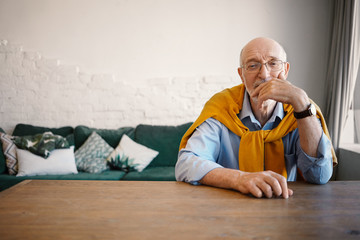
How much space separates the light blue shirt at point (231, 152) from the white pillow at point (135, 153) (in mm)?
1665

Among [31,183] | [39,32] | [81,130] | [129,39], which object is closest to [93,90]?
[81,130]

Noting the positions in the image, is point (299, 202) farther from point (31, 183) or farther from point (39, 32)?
point (39, 32)

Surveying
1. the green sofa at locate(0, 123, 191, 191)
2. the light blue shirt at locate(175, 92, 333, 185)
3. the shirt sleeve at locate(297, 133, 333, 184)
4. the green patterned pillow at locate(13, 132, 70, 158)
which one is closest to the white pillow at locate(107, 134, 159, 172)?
the green sofa at locate(0, 123, 191, 191)

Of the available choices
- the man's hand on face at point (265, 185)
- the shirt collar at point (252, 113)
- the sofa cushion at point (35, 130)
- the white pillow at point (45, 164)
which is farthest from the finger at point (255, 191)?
the sofa cushion at point (35, 130)

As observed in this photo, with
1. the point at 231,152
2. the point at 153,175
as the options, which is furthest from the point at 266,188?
the point at 153,175

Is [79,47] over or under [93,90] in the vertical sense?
over

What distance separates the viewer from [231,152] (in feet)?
4.74

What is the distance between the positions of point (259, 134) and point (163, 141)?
1973 mm

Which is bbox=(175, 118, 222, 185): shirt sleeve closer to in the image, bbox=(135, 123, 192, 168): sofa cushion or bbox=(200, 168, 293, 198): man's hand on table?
bbox=(200, 168, 293, 198): man's hand on table

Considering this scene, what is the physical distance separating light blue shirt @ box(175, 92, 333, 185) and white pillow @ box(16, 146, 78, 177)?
193cm

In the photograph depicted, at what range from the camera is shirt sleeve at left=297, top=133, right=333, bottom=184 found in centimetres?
108

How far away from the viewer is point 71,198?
33.4 inches

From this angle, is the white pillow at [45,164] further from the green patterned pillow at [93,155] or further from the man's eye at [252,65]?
the man's eye at [252,65]

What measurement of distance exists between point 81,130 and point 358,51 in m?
3.25
